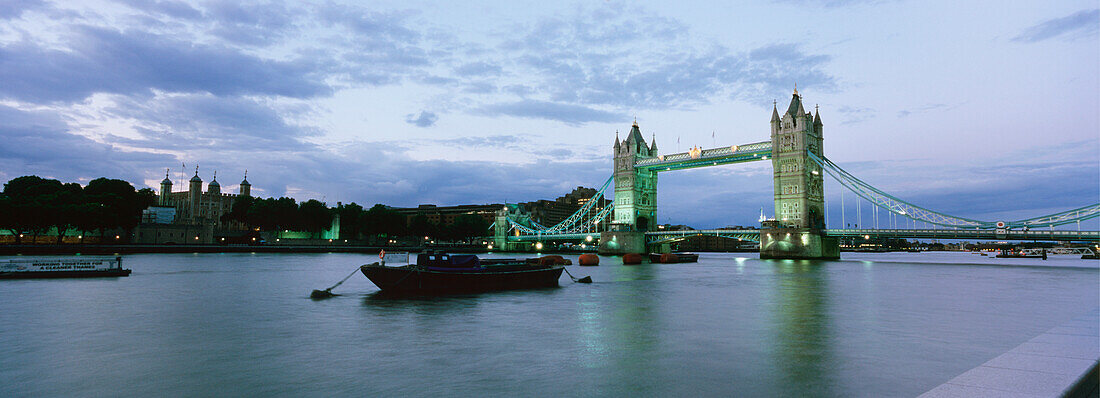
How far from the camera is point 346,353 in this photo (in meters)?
14.1

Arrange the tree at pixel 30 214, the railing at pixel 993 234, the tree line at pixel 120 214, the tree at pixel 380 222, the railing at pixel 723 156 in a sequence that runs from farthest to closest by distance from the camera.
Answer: the tree at pixel 380 222
the railing at pixel 723 156
the tree line at pixel 120 214
the railing at pixel 993 234
the tree at pixel 30 214

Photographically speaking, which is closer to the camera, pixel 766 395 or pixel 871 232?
pixel 766 395

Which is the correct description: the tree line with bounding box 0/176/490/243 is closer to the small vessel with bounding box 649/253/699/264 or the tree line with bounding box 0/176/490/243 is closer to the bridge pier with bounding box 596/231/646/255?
the bridge pier with bounding box 596/231/646/255

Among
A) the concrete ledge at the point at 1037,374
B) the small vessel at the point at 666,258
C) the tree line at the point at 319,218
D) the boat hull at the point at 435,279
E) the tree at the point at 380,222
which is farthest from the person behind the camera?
the tree at the point at 380,222

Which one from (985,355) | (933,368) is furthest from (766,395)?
(985,355)

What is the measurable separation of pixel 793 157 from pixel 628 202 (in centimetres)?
3782

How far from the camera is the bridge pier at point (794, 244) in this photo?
309 ft

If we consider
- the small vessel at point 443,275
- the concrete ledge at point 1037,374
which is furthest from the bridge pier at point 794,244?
the concrete ledge at point 1037,374

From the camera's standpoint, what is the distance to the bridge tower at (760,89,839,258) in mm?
95125

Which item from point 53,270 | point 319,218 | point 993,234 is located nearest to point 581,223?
point 319,218

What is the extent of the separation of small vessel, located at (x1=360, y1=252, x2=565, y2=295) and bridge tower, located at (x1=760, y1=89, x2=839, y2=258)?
243 ft

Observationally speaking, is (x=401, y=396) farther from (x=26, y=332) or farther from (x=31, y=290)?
(x=31, y=290)

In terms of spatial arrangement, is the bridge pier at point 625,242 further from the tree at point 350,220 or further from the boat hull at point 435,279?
the boat hull at point 435,279

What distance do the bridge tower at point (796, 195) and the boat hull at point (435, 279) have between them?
74.5m
